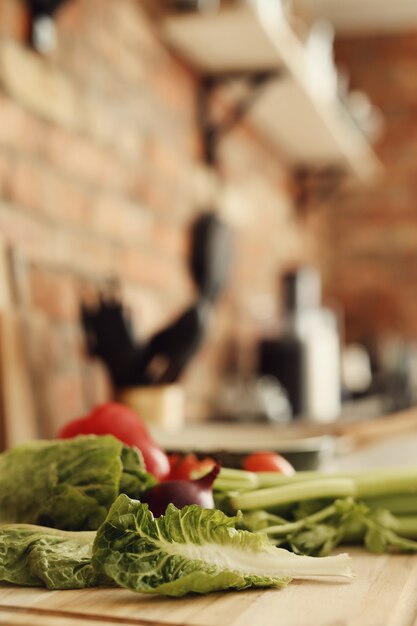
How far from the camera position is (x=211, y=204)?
108 inches

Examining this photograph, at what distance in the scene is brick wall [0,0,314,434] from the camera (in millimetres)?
1640

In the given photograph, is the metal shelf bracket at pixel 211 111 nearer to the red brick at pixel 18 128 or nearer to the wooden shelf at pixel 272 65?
the wooden shelf at pixel 272 65

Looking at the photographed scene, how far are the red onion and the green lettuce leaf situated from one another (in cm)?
8

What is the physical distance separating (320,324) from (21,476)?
2373 millimetres

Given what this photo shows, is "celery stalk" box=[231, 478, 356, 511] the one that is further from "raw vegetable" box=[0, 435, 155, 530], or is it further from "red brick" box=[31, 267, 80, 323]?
"red brick" box=[31, 267, 80, 323]

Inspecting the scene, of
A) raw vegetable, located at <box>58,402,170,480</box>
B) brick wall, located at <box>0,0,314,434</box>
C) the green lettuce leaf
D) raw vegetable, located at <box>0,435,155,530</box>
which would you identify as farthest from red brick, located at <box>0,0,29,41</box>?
the green lettuce leaf

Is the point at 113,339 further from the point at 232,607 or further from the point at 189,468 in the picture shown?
the point at 232,607

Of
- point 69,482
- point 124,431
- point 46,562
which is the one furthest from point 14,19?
point 46,562

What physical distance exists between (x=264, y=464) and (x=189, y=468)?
12 centimetres

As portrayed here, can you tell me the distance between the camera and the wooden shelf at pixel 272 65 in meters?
2.21

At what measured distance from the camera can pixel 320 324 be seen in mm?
3176

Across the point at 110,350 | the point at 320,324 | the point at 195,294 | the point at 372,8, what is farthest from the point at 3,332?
the point at 372,8

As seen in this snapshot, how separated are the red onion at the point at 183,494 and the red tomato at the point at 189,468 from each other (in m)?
0.14

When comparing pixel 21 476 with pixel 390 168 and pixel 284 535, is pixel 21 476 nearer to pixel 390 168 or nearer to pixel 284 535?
pixel 284 535
